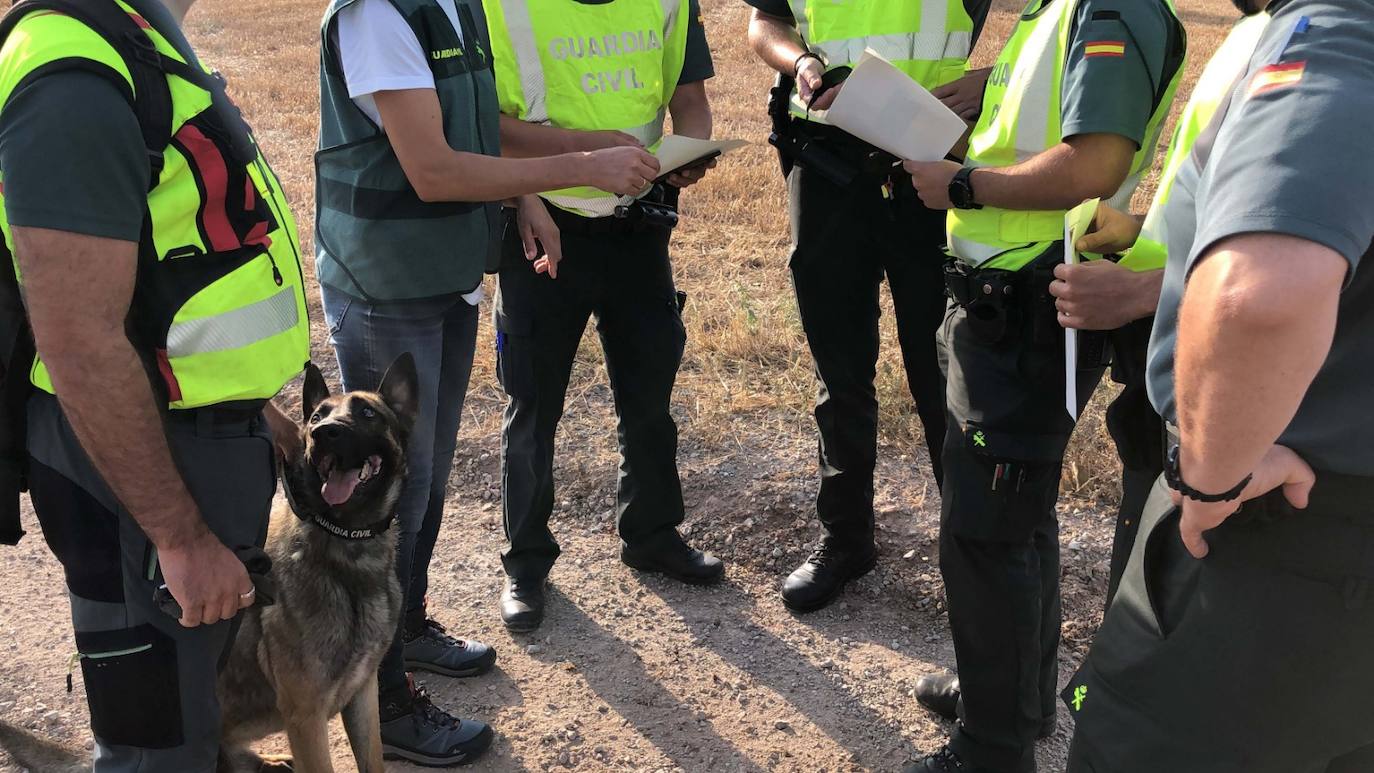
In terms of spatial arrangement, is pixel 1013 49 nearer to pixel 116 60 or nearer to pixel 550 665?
pixel 116 60

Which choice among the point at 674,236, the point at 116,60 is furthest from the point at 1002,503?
the point at 674,236

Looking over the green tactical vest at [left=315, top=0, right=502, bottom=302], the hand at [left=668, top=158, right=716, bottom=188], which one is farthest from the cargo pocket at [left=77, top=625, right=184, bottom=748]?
the hand at [left=668, top=158, right=716, bottom=188]

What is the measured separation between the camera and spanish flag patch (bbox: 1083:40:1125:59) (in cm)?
260

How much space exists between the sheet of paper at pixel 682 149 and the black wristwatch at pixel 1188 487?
189 cm

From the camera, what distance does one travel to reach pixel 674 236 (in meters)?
8.26

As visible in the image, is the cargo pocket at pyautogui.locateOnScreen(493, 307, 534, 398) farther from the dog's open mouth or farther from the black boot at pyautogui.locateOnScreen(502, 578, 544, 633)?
the dog's open mouth

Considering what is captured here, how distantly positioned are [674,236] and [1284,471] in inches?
266

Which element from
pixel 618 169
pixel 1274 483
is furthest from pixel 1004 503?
pixel 618 169

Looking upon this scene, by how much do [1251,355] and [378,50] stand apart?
2.24 meters

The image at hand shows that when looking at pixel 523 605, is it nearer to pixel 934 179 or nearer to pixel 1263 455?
pixel 934 179

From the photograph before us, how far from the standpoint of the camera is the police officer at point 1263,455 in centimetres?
150

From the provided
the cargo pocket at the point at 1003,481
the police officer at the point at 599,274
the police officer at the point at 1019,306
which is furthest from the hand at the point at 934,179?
the police officer at the point at 599,274

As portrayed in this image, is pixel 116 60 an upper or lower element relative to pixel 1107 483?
upper

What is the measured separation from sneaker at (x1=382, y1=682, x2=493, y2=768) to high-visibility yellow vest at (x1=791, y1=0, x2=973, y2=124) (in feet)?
7.51
